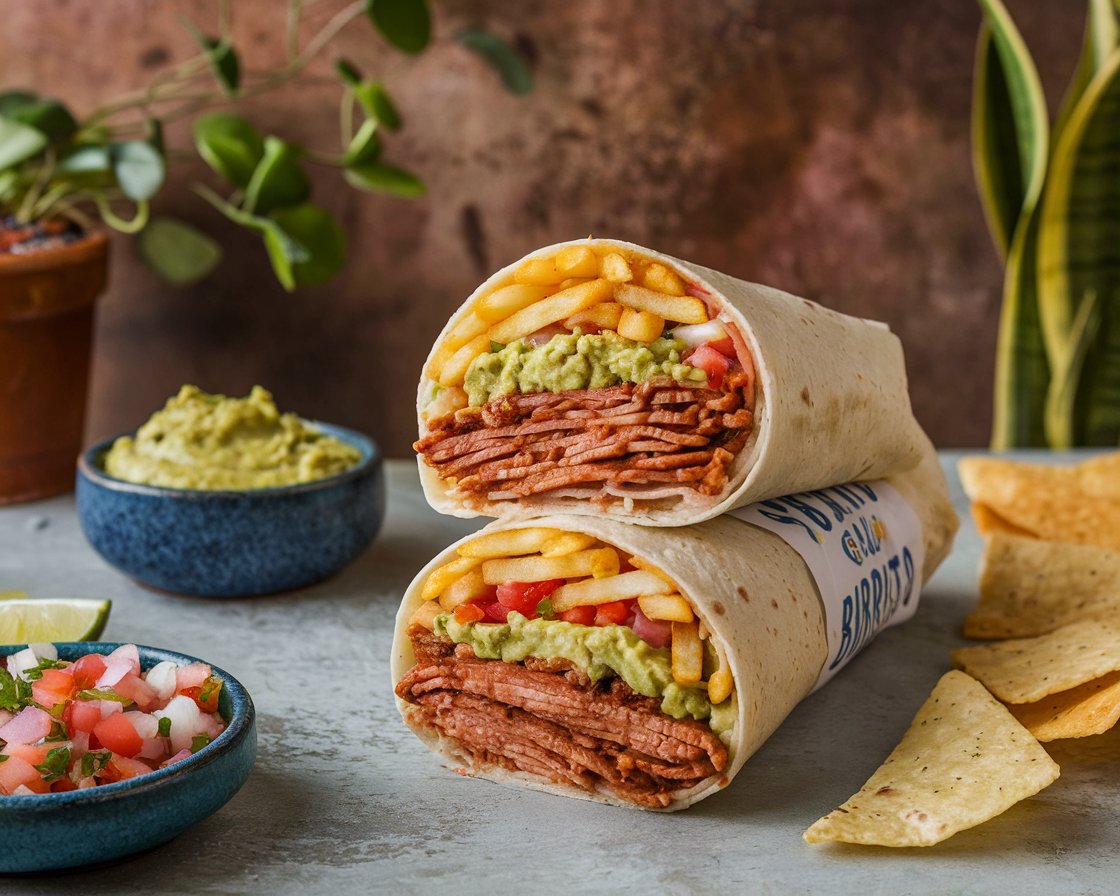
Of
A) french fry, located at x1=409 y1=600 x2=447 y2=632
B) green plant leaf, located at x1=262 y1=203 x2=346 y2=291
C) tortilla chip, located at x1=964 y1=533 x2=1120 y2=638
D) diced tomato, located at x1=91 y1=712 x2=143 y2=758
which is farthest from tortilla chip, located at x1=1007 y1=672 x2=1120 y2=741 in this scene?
green plant leaf, located at x1=262 y1=203 x2=346 y2=291

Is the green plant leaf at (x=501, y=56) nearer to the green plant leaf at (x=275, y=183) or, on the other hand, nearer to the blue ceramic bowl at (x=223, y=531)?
the green plant leaf at (x=275, y=183)

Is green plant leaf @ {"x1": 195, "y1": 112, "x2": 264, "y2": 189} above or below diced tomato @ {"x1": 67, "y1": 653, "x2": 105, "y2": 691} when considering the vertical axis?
above

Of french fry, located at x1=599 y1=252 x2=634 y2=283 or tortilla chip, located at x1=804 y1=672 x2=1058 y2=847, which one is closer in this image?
tortilla chip, located at x1=804 y1=672 x2=1058 y2=847

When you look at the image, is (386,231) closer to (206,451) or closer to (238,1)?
(238,1)

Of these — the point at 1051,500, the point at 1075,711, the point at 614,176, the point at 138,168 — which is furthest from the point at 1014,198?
the point at 138,168

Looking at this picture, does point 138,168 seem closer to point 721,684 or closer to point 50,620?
point 50,620

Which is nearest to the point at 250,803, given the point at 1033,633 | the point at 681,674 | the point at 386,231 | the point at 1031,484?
the point at 681,674

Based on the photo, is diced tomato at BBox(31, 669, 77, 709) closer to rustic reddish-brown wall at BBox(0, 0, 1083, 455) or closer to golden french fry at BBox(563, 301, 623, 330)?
golden french fry at BBox(563, 301, 623, 330)
